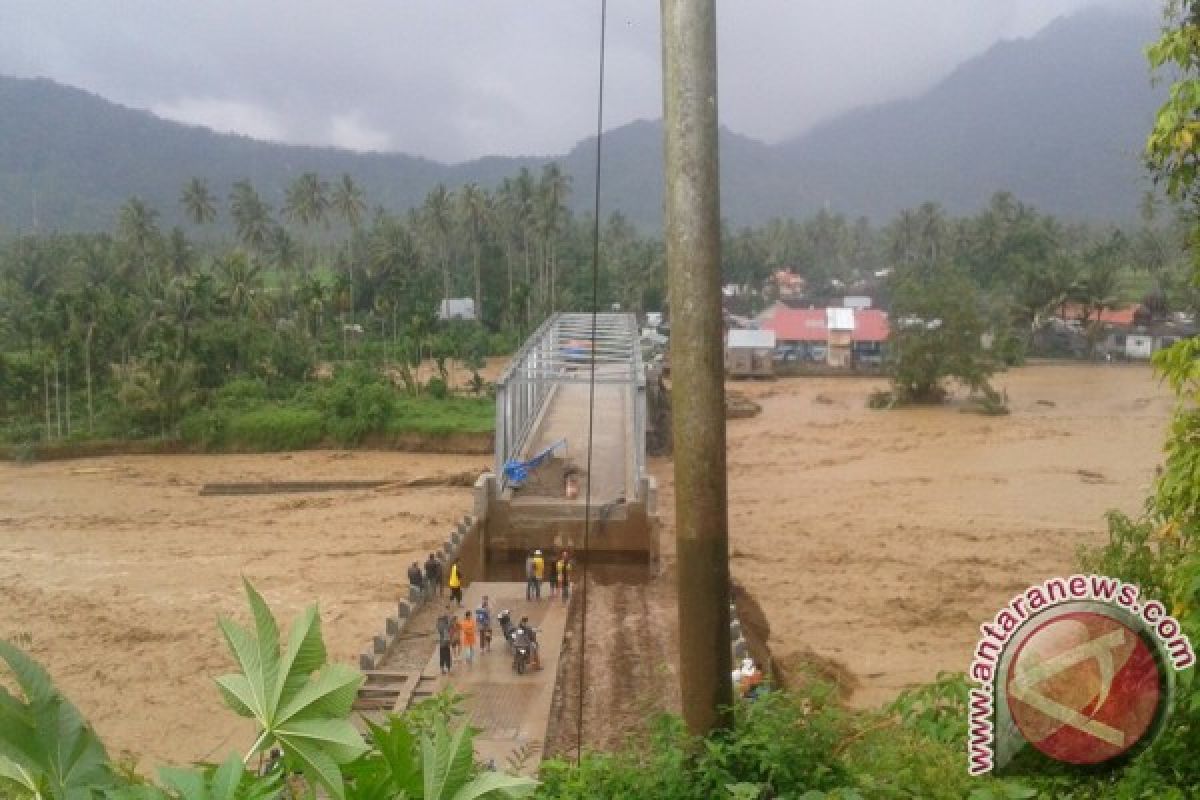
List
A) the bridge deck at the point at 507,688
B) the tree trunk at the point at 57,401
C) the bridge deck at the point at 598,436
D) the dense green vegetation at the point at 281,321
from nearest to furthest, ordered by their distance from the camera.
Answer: the bridge deck at the point at 507,688
the bridge deck at the point at 598,436
the dense green vegetation at the point at 281,321
the tree trunk at the point at 57,401

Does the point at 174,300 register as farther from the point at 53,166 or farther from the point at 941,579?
the point at 53,166

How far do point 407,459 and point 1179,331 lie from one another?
41649mm

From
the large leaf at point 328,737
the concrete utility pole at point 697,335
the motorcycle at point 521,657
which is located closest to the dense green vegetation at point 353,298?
the motorcycle at point 521,657

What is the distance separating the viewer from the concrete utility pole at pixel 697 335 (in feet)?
9.76

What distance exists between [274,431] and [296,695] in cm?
3453

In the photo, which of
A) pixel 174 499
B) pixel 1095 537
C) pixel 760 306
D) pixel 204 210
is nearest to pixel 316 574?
pixel 174 499

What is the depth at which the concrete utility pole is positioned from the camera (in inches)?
117

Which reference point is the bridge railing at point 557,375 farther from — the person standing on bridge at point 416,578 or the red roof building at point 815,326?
the red roof building at point 815,326

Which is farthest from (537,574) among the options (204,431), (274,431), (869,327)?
(869,327)

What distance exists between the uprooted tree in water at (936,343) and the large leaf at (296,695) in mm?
39370

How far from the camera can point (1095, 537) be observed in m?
21.9

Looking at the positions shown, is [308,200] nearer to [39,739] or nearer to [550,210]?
[550,210]

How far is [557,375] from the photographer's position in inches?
789

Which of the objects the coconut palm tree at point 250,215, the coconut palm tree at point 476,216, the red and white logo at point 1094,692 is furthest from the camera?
the coconut palm tree at point 476,216
